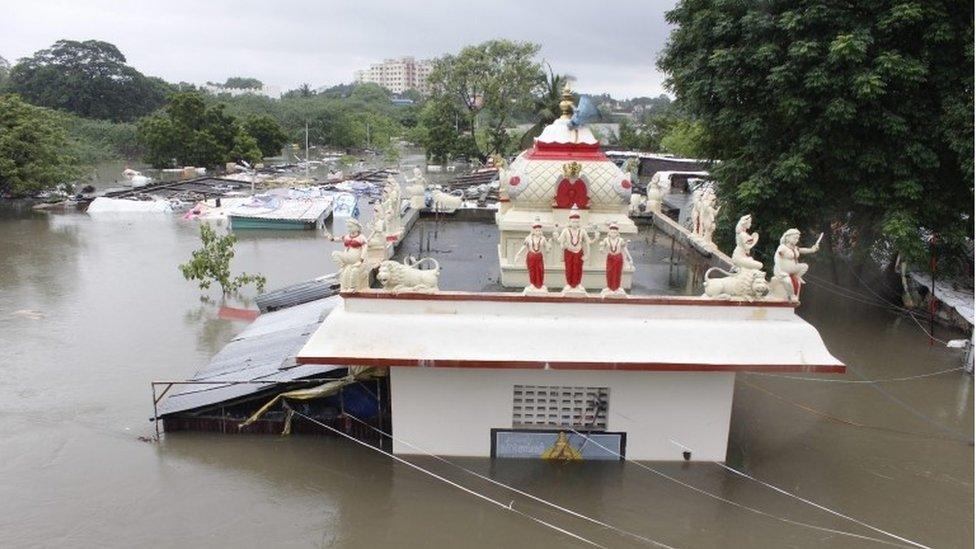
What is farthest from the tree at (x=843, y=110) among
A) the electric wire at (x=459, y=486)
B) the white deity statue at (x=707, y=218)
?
the electric wire at (x=459, y=486)

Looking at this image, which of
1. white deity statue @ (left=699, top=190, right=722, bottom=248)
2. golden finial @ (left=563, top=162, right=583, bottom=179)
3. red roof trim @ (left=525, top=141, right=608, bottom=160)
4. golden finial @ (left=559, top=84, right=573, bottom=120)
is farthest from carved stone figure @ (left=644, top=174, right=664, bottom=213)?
golden finial @ (left=563, top=162, right=583, bottom=179)

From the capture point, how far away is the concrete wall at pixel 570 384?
33.1 feet

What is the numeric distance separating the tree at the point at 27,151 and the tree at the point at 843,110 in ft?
116

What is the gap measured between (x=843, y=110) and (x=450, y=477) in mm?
11533

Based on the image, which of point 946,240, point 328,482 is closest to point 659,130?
point 946,240

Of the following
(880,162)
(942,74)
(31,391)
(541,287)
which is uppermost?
(942,74)

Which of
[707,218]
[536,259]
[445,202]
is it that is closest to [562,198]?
[536,259]

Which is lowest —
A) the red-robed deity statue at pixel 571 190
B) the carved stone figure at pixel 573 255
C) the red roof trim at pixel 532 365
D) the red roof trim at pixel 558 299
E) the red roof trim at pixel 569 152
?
the red roof trim at pixel 532 365

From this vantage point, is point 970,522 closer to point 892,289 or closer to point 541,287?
point 541,287

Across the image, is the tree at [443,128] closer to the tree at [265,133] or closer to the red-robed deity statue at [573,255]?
the tree at [265,133]

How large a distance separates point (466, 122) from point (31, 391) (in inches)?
2290

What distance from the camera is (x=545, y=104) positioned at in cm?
5538

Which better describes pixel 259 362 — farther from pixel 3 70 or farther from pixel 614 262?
pixel 3 70

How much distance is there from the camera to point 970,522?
31.9 ft
